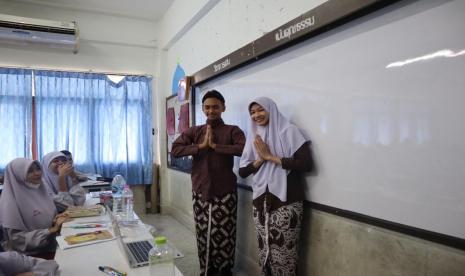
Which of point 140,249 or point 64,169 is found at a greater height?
point 64,169

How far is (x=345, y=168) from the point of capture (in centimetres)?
172

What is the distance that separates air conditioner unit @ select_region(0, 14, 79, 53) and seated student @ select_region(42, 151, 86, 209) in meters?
2.48

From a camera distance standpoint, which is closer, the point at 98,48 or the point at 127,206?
the point at 127,206

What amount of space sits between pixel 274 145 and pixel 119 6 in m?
3.83

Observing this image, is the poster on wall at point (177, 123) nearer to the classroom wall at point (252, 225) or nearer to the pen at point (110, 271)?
the classroom wall at point (252, 225)

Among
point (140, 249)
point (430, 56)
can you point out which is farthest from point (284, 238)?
point (430, 56)

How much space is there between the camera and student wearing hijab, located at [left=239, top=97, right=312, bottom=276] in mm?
1909

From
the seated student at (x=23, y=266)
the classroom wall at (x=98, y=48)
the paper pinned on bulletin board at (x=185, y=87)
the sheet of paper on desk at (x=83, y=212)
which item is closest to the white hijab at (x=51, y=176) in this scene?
the sheet of paper on desk at (x=83, y=212)

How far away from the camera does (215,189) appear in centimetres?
246

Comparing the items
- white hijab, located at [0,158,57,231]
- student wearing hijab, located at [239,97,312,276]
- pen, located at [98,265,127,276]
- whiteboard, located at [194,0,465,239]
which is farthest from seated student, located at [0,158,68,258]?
whiteboard, located at [194,0,465,239]

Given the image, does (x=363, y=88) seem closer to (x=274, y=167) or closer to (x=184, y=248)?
(x=274, y=167)

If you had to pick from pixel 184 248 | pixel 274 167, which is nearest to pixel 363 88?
pixel 274 167

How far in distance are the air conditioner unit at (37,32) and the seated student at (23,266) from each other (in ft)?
13.2

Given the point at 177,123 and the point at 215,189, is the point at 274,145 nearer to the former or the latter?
the point at 215,189
